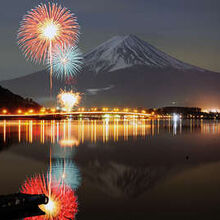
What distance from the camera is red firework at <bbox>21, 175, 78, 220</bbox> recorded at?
34.9 ft

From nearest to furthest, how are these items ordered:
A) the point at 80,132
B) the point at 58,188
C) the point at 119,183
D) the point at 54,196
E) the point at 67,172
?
1. the point at 54,196
2. the point at 58,188
3. the point at 119,183
4. the point at 67,172
5. the point at 80,132

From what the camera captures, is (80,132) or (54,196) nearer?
(54,196)

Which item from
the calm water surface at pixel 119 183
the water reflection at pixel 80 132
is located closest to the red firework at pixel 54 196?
the calm water surface at pixel 119 183

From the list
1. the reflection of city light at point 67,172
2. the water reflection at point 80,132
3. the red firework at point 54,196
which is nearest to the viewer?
the red firework at point 54,196

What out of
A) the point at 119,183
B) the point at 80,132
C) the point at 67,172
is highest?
the point at 80,132

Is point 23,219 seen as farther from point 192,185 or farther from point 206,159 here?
point 206,159

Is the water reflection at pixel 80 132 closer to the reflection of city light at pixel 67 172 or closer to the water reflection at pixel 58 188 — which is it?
the reflection of city light at pixel 67 172

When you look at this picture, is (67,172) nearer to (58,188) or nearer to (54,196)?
(58,188)

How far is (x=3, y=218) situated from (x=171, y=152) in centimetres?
2151

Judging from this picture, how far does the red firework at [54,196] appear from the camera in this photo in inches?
419

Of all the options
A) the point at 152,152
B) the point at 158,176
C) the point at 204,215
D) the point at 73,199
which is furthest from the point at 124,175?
the point at 152,152

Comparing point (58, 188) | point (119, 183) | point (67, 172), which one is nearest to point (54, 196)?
point (58, 188)

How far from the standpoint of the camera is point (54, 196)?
12625mm

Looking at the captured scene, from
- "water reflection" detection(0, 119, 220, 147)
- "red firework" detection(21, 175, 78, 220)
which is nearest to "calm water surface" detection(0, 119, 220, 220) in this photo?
"red firework" detection(21, 175, 78, 220)
